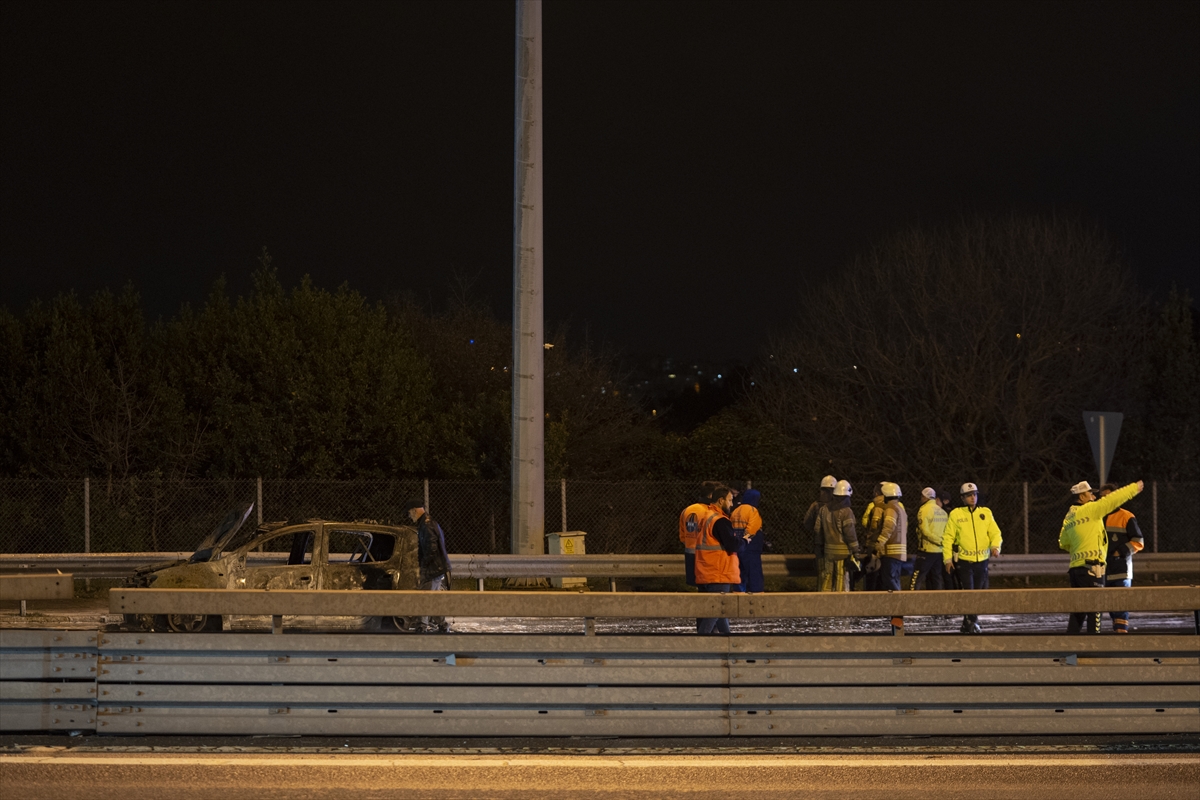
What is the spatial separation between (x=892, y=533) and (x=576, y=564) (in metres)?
4.99

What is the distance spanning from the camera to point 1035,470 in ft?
89.7

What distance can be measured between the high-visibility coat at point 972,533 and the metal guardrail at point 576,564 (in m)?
3.17

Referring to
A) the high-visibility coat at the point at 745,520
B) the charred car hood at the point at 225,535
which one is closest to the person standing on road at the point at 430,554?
the charred car hood at the point at 225,535

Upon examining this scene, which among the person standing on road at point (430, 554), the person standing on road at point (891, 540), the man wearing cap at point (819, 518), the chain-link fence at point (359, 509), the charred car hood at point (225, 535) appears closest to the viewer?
the charred car hood at point (225, 535)

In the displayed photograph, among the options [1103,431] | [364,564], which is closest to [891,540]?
[1103,431]

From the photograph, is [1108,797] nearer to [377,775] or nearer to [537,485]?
[377,775]

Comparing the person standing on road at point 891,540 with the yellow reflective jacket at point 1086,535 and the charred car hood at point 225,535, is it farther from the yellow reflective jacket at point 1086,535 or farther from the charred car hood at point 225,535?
the charred car hood at point 225,535

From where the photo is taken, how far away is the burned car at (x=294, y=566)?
1227cm

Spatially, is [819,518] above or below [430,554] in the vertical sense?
above

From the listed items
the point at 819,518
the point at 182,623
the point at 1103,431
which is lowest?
the point at 182,623

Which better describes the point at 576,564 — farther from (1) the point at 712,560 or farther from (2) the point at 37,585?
(2) the point at 37,585

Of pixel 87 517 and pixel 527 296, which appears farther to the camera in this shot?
pixel 87 517

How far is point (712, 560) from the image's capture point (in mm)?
11461

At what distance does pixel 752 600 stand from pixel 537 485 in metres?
10.7
